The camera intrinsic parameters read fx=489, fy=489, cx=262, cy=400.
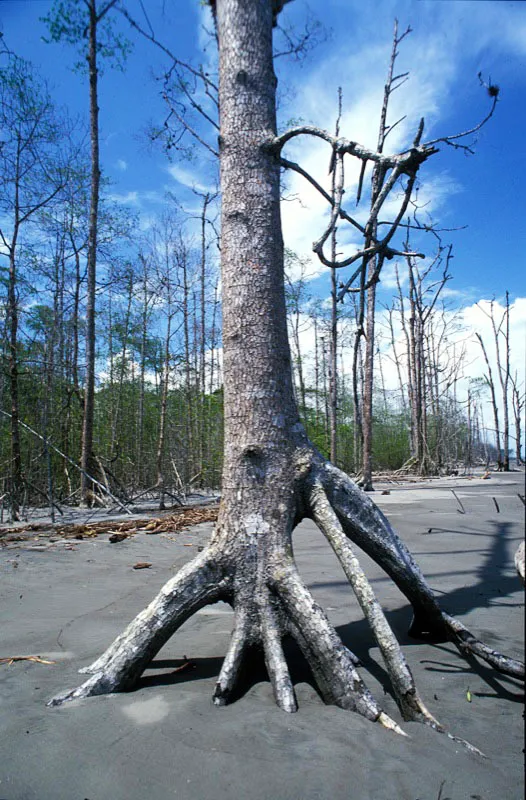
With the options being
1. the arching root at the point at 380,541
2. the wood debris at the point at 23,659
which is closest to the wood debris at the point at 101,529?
the wood debris at the point at 23,659

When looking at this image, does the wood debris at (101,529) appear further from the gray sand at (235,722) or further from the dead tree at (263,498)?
the dead tree at (263,498)

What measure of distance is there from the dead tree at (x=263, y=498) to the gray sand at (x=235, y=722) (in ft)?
0.49

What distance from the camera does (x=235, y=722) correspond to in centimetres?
197

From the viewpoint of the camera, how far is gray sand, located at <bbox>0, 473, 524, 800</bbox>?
1592mm

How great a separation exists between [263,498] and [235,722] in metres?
1.03

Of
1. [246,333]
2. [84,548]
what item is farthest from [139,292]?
[246,333]

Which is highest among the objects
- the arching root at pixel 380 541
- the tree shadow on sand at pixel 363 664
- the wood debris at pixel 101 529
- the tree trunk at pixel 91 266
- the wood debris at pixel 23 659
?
the tree trunk at pixel 91 266

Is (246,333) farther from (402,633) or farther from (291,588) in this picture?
(402,633)

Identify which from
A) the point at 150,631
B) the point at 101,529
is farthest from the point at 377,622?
the point at 101,529

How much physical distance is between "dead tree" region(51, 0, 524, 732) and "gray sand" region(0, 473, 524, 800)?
15 centimetres

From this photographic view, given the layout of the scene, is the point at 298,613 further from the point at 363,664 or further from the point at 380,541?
the point at 380,541

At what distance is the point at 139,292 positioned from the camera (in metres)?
18.3

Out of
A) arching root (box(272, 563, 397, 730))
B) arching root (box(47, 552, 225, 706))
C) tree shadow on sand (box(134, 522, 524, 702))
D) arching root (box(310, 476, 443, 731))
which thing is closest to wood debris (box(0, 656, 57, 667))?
arching root (box(47, 552, 225, 706))

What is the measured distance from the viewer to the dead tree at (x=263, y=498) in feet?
7.43
